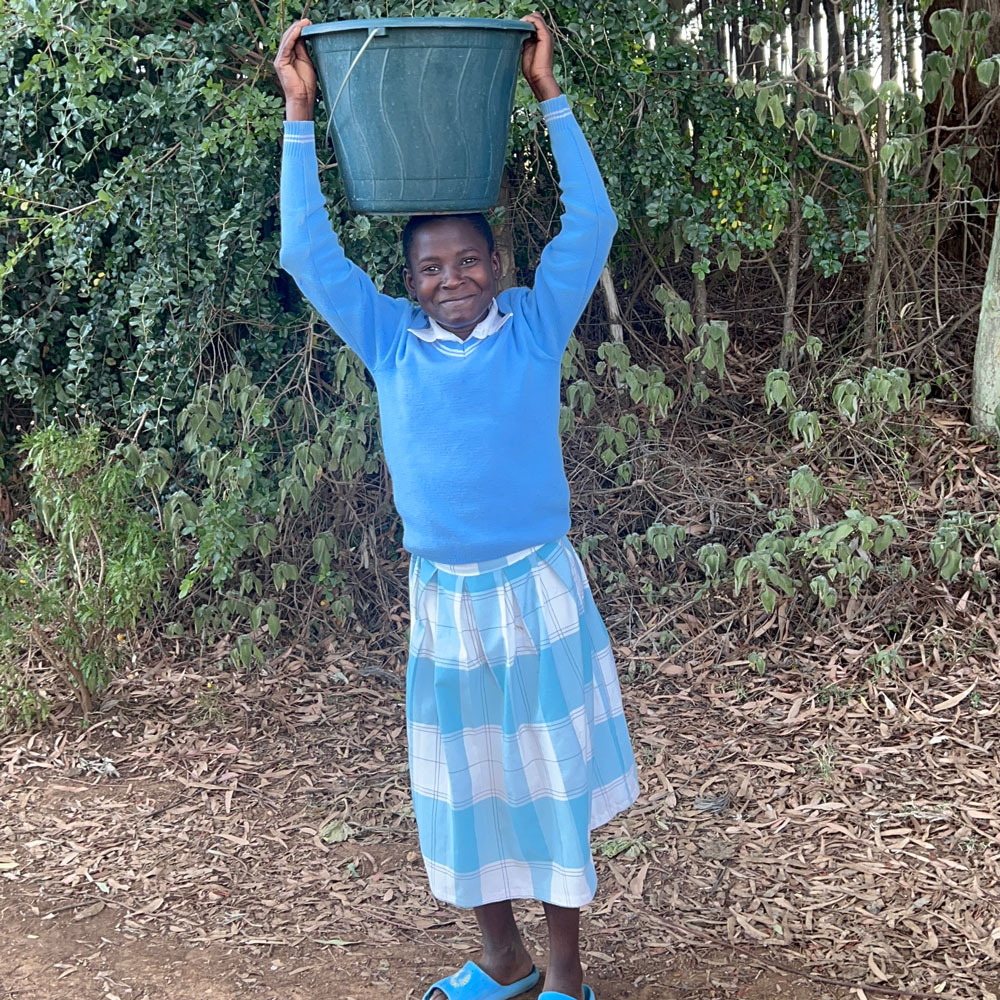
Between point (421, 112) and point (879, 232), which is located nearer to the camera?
point (421, 112)

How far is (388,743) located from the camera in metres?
3.79

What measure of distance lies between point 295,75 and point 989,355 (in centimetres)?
322

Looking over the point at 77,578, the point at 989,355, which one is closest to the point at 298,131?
the point at 77,578

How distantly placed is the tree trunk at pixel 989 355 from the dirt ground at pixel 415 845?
1.18 m

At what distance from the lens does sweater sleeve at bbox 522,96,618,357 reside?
7.16ft

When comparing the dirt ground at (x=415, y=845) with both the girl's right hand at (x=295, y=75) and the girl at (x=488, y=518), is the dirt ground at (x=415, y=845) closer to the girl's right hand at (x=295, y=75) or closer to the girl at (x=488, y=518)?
the girl at (x=488, y=518)

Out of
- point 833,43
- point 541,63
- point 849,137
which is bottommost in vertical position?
point 849,137

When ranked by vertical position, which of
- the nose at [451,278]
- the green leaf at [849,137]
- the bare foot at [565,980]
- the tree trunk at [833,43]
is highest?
the tree trunk at [833,43]

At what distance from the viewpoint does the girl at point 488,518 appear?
2211mm

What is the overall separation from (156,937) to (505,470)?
62.3 inches

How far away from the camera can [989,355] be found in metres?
4.46

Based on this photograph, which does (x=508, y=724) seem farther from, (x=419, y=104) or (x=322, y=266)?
(x=419, y=104)

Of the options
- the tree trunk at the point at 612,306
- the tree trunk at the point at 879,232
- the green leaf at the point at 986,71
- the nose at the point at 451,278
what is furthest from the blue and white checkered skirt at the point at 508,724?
the tree trunk at the point at 879,232

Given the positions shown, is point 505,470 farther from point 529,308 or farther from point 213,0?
point 213,0
